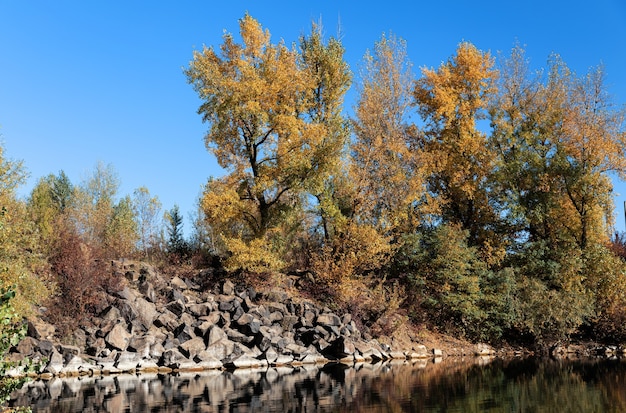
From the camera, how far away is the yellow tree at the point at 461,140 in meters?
39.2

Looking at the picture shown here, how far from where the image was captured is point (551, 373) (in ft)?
76.9

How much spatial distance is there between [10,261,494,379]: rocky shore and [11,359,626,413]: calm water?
5.44ft

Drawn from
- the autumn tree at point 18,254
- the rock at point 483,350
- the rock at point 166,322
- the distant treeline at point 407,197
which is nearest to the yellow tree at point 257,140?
the distant treeline at point 407,197

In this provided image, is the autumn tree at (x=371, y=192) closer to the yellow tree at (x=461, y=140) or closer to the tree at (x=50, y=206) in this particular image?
the yellow tree at (x=461, y=140)

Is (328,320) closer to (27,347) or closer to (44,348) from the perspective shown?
(44,348)

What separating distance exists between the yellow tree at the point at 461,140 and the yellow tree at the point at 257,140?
8.83 m

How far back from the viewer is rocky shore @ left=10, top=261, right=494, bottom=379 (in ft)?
81.8

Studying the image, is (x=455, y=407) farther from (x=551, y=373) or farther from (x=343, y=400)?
(x=551, y=373)

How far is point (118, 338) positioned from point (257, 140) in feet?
45.6

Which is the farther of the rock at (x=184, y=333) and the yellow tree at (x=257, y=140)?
the yellow tree at (x=257, y=140)

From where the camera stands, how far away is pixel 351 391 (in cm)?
1856

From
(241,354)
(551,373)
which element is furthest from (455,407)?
(241,354)

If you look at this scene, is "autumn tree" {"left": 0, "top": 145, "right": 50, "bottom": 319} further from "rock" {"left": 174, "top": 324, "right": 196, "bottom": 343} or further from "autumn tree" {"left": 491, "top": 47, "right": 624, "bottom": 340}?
"autumn tree" {"left": 491, "top": 47, "right": 624, "bottom": 340}

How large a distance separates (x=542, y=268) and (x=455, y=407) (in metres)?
23.3
